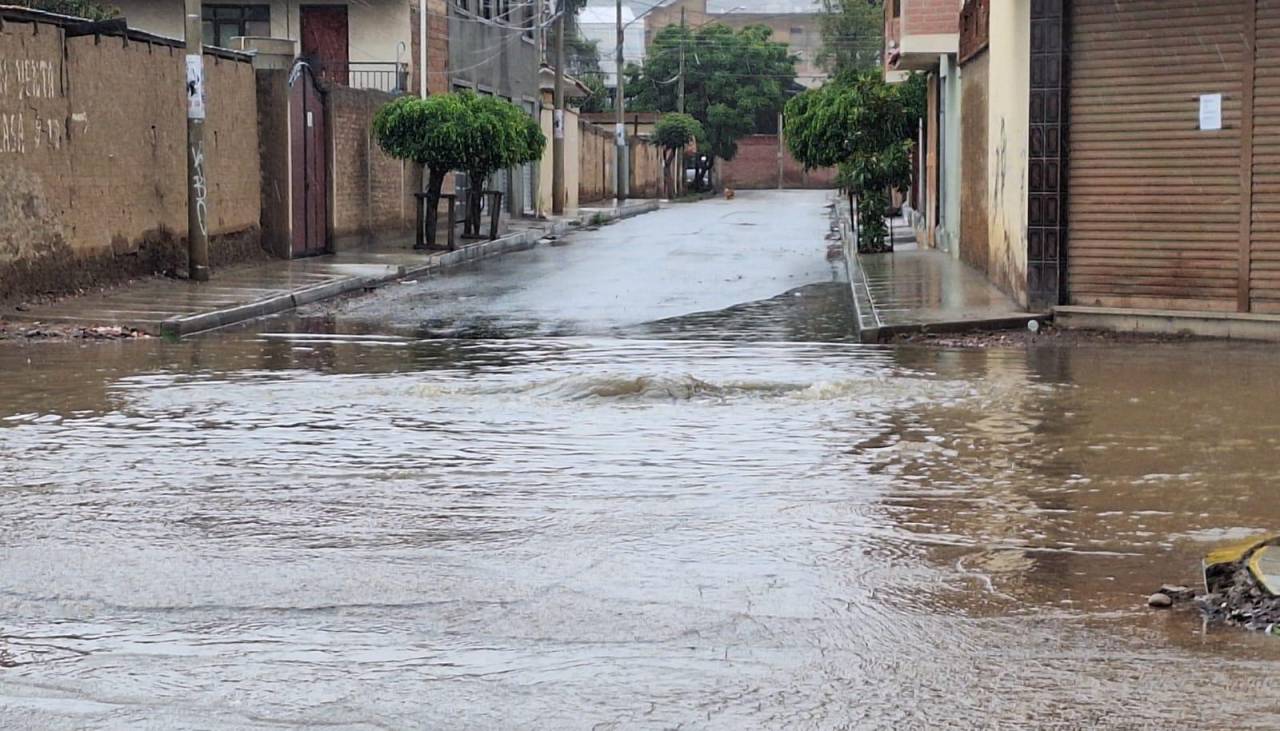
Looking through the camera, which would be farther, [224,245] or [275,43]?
[275,43]

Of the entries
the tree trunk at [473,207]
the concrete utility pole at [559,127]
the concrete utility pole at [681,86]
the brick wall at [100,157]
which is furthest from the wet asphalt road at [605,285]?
the concrete utility pole at [681,86]

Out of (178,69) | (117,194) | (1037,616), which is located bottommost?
(1037,616)

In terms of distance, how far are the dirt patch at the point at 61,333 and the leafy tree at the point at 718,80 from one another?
70367mm

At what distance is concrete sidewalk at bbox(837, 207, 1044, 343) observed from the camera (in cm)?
1597

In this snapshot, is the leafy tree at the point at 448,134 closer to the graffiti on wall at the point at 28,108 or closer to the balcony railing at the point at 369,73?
the graffiti on wall at the point at 28,108

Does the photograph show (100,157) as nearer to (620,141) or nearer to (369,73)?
(369,73)

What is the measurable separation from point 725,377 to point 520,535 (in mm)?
5388

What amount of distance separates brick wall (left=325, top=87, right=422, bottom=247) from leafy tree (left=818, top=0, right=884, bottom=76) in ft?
225

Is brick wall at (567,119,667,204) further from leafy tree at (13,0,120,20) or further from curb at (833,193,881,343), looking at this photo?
leafy tree at (13,0,120,20)

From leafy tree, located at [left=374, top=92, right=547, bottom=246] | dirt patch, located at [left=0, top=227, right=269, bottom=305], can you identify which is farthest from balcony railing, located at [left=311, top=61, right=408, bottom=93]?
dirt patch, located at [left=0, top=227, right=269, bottom=305]

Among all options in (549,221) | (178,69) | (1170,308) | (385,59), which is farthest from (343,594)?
(549,221)

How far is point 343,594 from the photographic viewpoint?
647cm

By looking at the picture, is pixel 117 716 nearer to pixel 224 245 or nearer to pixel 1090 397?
pixel 1090 397

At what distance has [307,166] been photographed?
87.5 ft
